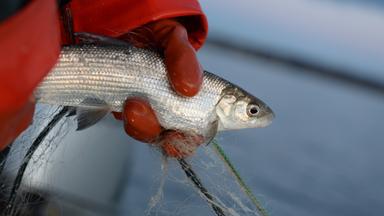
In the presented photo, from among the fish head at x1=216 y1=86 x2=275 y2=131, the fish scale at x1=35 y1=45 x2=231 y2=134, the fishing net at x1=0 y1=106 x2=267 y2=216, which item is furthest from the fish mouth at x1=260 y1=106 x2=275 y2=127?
the fish scale at x1=35 y1=45 x2=231 y2=134

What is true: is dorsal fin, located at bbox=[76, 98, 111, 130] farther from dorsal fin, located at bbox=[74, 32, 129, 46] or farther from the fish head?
the fish head

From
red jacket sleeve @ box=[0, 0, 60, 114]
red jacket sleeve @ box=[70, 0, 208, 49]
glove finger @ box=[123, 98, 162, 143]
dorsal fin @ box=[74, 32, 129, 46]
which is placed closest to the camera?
red jacket sleeve @ box=[0, 0, 60, 114]

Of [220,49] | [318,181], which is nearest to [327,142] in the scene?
[318,181]

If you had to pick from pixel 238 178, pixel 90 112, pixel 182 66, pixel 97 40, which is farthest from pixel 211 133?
pixel 97 40

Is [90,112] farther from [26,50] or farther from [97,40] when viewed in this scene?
[26,50]

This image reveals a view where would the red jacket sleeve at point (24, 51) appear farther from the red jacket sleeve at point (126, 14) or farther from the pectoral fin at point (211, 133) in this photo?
the red jacket sleeve at point (126, 14)

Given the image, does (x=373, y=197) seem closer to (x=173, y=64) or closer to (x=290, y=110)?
(x=290, y=110)

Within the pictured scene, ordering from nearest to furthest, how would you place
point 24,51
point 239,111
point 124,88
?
point 24,51 < point 124,88 < point 239,111
